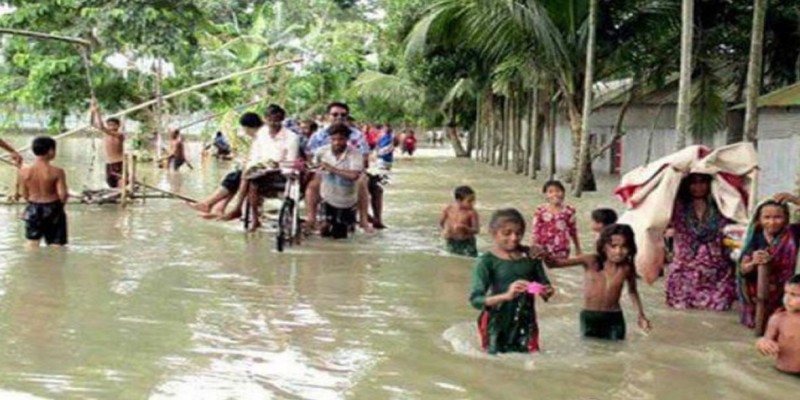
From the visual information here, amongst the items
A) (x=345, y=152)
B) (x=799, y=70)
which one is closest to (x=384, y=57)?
(x=799, y=70)

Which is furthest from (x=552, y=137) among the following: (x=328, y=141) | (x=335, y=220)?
(x=328, y=141)

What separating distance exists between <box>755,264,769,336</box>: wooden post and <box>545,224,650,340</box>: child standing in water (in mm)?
822

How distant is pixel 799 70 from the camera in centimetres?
2042

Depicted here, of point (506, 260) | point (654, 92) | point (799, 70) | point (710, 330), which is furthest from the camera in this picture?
point (654, 92)

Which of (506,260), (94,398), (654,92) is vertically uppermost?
(654,92)

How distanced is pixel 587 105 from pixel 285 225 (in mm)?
9333

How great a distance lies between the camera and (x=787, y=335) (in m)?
6.40

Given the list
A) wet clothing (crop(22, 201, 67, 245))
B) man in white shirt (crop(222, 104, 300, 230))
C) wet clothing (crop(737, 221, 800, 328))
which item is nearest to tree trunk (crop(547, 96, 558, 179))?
man in white shirt (crop(222, 104, 300, 230))

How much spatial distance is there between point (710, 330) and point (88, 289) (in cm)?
504

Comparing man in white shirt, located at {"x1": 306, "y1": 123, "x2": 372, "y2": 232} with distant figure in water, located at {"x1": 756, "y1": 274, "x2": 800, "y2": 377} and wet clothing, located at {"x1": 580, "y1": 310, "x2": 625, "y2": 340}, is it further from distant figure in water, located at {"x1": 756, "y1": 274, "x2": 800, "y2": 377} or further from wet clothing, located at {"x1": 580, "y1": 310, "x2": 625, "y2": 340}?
distant figure in water, located at {"x1": 756, "y1": 274, "x2": 800, "y2": 377}

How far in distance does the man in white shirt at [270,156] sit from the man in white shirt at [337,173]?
15.2 inches

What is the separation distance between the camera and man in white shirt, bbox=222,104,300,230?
12.7 metres

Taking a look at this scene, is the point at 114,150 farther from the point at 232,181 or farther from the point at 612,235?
the point at 612,235

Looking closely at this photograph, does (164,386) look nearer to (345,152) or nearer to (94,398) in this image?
(94,398)
